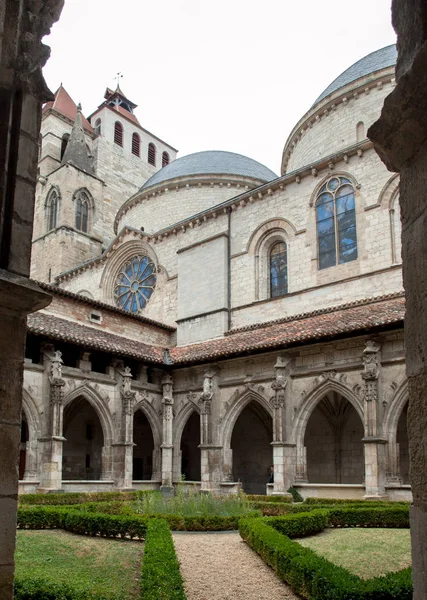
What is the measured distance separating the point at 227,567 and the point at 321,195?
16.1 metres

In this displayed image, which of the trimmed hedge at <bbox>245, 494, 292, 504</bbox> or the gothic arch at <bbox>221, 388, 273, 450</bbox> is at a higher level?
the gothic arch at <bbox>221, 388, 273, 450</bbox>

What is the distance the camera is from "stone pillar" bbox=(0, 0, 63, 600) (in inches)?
153

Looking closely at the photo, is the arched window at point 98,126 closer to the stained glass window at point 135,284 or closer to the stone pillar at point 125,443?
the stained glass window at point 135,284

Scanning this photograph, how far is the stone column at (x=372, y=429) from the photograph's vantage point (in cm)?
1539

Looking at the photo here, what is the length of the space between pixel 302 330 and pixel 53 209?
23207 millimetres

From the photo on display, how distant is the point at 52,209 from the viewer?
3709 cm

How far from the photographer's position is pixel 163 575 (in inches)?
238

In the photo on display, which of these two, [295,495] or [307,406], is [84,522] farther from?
[307,406]

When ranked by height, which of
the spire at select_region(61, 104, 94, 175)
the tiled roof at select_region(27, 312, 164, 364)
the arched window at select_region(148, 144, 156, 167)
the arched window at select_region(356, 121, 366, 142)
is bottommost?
the tiled roof at select_region(27, 312, 164, 364)

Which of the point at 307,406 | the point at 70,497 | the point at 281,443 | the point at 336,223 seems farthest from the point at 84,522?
the point at 336,223

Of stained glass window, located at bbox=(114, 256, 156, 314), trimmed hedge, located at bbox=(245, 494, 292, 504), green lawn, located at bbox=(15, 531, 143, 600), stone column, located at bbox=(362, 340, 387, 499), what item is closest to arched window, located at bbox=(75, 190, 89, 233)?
stained glass window, located at bbox=(114, 256, 156, 314)

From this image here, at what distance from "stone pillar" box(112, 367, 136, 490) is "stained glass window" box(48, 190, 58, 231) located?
64.4 feet

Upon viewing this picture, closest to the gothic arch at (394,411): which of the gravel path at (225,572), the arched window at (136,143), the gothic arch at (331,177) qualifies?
the gravel path at (225,572)

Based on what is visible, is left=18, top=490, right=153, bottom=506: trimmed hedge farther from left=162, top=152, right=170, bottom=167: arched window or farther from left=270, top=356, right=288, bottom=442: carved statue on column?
left=162, top=152, right=170, bottom=167: arched window
